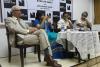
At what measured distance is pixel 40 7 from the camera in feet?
16.9

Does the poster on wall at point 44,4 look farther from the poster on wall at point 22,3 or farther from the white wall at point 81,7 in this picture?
the white wall at point 81,7

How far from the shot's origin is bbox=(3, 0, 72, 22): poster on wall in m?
4.48

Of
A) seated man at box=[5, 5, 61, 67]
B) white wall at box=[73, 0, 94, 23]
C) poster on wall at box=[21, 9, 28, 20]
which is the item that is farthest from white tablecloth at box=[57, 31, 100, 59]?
white wall at box=[73, 0, 94, 23]

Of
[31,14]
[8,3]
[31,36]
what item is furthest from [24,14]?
[31,36]

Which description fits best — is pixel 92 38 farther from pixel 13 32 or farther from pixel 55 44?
pixel 13 32

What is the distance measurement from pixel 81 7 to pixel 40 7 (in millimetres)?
2060

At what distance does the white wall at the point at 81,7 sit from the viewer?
6373 millimetres

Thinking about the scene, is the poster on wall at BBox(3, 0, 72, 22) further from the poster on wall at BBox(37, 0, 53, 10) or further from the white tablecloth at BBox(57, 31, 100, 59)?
the white tablecloth at BBox(57, 31, 100, 59)

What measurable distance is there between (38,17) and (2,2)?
0.90 metres

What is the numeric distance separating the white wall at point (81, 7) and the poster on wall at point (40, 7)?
30 centimetres

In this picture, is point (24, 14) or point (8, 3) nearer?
point (8, 3)

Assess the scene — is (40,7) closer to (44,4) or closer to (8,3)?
(44,4)

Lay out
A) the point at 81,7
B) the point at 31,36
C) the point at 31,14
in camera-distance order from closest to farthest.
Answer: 1. the point at 31,36
2. the point at 31,14
3. the point at 81,7

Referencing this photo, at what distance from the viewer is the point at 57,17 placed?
5.66m
